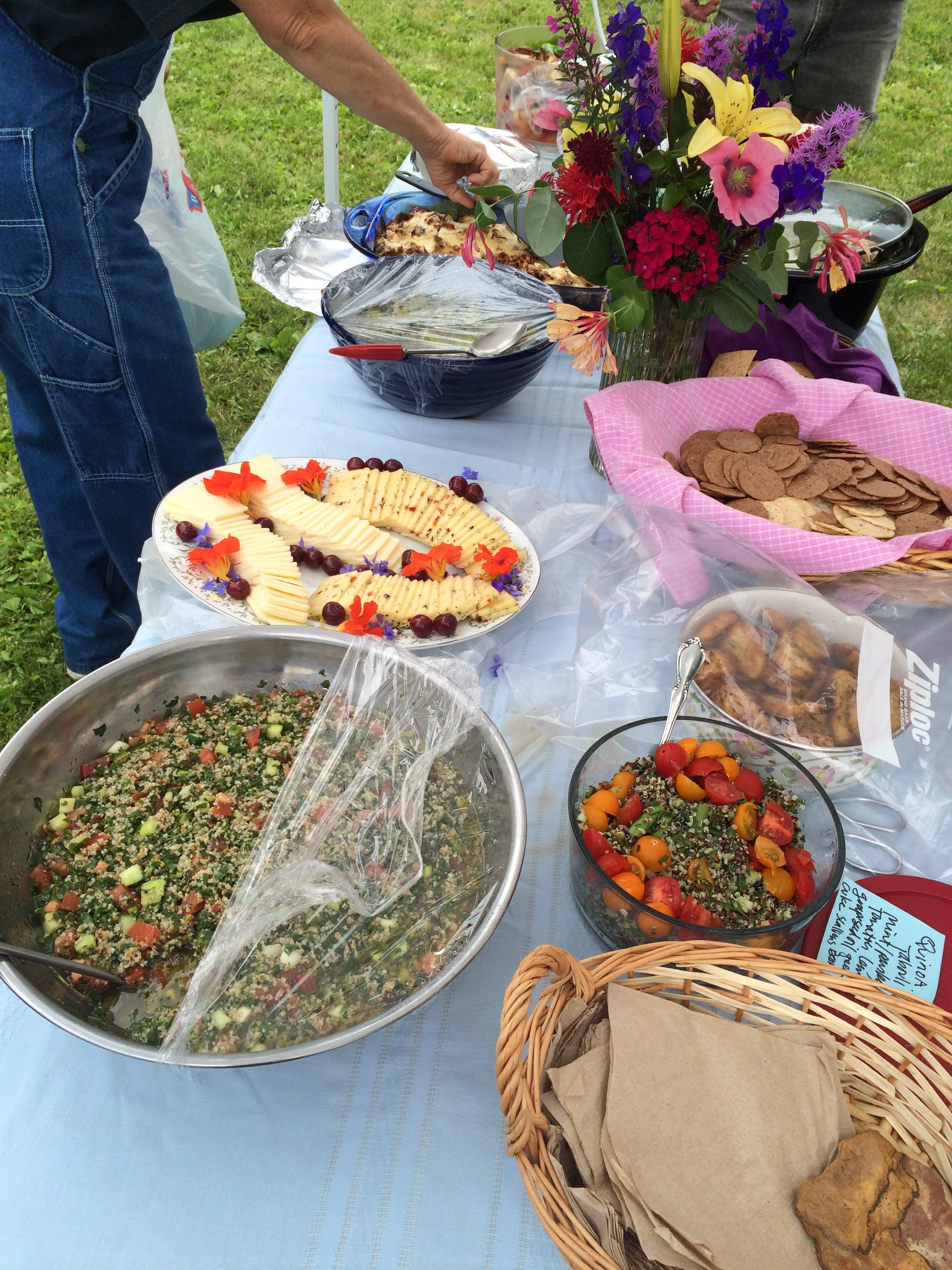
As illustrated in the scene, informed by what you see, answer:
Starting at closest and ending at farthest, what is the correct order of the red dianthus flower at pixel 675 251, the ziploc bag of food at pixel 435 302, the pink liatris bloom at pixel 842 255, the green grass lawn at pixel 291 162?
the red dianthus flower at pixel 675 251 < the pink liatris bloom at pixel 842 255 < the ziploc bag of food at pixel 435 302 < the green grass lawn at pixel 291 162

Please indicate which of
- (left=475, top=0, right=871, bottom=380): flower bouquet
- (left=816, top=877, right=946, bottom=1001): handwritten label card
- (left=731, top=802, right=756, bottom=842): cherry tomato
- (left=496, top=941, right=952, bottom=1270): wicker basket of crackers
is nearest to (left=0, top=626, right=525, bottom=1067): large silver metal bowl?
(left=496, top=941, right=952, bottom=1270): wicker basket of crackers

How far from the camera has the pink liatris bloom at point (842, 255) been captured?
1288mm

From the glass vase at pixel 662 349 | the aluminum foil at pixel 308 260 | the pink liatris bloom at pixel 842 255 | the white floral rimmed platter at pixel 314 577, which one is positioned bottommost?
the white floral rimmed platter at pixel 314 577

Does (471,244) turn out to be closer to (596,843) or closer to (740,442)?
(740,442)

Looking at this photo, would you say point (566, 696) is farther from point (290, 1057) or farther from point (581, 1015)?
point (290, 1057)

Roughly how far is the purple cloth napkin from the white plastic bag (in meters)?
1.18

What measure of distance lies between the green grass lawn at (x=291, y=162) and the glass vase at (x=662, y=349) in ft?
5.74

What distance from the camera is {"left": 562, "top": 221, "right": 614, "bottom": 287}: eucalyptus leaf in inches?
49.5

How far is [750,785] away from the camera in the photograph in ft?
3.13

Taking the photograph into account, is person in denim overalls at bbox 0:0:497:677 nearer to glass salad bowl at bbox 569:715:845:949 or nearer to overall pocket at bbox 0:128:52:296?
overall pocket at bbox 0:128:52:296

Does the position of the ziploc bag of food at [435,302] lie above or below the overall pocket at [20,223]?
below

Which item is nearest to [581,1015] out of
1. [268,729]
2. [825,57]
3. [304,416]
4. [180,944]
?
[180,944]

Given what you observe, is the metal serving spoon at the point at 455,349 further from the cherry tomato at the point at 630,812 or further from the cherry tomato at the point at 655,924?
the cherry tomato at the point at 655,924

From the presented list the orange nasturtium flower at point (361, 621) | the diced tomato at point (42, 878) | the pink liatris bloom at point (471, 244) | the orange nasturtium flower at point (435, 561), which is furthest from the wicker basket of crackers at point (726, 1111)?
the pink liatris bloom at point (471, 244)
